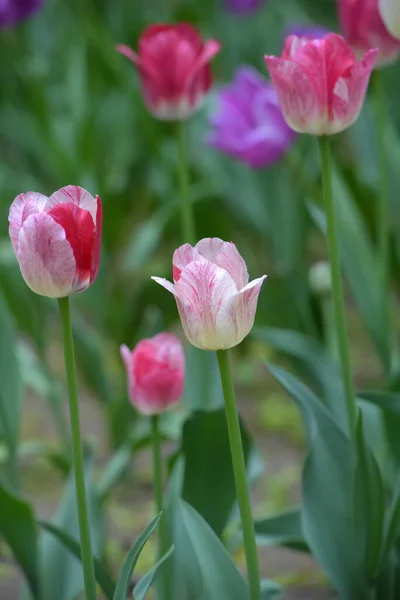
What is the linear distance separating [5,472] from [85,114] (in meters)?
1.26

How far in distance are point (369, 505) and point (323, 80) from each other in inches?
14.4

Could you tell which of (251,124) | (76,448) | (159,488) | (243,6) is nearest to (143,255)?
(251,124)

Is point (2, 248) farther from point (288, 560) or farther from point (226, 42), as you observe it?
point (226, 42)

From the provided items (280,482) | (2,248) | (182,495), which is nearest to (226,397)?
(182,495)

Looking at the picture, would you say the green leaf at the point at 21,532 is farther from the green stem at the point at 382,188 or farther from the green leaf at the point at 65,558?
the green stem at the point at 382,188

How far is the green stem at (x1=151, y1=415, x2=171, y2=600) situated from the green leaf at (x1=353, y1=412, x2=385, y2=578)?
0.17 metres

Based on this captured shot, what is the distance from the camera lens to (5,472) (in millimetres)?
1156

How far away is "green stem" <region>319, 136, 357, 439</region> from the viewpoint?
814 mm

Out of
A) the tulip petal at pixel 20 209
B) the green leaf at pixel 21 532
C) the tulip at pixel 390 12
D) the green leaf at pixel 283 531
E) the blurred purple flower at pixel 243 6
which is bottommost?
the green leaf at pixel 283 531


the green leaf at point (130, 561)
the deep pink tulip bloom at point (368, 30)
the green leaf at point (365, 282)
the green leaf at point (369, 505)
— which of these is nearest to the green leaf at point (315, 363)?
the green leaf at point (365, 282)

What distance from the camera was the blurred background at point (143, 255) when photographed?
1.25 metres

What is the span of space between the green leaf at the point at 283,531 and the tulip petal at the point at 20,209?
0.44m

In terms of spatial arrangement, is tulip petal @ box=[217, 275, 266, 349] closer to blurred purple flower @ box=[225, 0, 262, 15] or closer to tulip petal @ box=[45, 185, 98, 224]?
tulip petal @ box=[45, 185, 98, 224]

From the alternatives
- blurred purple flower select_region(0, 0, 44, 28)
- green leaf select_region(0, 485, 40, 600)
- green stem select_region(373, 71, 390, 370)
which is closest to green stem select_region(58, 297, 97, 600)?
green leaf select_region(0, 485, 40, 600)
